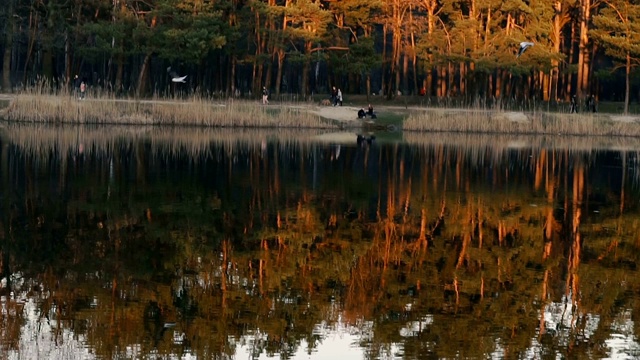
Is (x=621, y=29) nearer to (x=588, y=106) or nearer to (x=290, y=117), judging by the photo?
(x=588, y=106)

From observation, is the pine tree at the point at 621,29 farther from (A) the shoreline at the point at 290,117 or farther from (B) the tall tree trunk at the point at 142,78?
(B) the tall tree trunk at the point at 142,78

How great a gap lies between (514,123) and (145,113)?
14968mm

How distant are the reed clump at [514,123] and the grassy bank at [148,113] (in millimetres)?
4547

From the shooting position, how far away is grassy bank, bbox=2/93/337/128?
1486 inches

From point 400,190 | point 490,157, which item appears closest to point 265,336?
point 400,190

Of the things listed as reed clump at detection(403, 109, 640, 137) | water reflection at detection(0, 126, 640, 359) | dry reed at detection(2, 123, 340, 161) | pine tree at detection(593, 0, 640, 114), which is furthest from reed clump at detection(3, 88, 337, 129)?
pine tree at detection(593, 0, 640, 114)

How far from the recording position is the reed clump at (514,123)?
42.8 metres

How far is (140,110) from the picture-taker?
4016cm

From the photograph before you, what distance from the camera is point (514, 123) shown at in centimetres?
4353

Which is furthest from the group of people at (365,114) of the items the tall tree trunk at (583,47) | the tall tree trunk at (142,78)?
the tall tree trunk at (583,47)

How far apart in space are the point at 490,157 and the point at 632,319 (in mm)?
A: 20107

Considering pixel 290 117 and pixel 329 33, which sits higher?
pixel 329 33

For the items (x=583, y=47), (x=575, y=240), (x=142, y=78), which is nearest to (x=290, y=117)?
(x=142, y=78)

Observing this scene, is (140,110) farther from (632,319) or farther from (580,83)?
(632,319)
